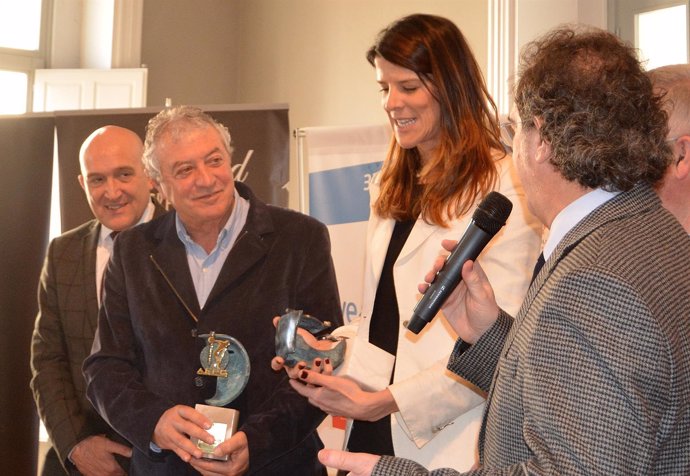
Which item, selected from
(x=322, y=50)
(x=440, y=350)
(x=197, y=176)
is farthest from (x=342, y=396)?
(x=322, y=50)

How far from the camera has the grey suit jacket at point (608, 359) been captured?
1.07 metres

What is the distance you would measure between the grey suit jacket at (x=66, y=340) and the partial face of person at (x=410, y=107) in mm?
1442

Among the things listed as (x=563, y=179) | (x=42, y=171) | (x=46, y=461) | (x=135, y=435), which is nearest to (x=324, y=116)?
(x=42, y=171)

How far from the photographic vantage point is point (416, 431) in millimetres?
2082

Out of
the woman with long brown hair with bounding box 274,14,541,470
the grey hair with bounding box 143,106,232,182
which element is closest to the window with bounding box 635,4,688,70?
the woman with long brown hair with bounding box 274,14,541,470

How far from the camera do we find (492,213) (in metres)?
1.63

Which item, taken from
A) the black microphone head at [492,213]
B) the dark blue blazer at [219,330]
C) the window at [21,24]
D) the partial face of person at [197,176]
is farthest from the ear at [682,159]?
the window at [21,24]

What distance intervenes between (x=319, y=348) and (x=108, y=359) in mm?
730

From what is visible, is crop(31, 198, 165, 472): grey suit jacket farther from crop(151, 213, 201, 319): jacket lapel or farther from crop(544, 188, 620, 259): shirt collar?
crop(544, 188, 620, 259): shirt collar

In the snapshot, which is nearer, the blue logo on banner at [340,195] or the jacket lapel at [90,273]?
the jacket lapel at [90,273]

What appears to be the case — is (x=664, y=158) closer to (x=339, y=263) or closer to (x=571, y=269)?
(x=571, y=269)

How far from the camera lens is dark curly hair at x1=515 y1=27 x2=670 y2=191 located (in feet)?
4.11

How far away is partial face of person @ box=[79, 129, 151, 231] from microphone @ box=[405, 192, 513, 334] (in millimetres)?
1946

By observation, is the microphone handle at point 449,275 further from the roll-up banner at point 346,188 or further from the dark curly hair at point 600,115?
the roll-up banner at point 346,188
